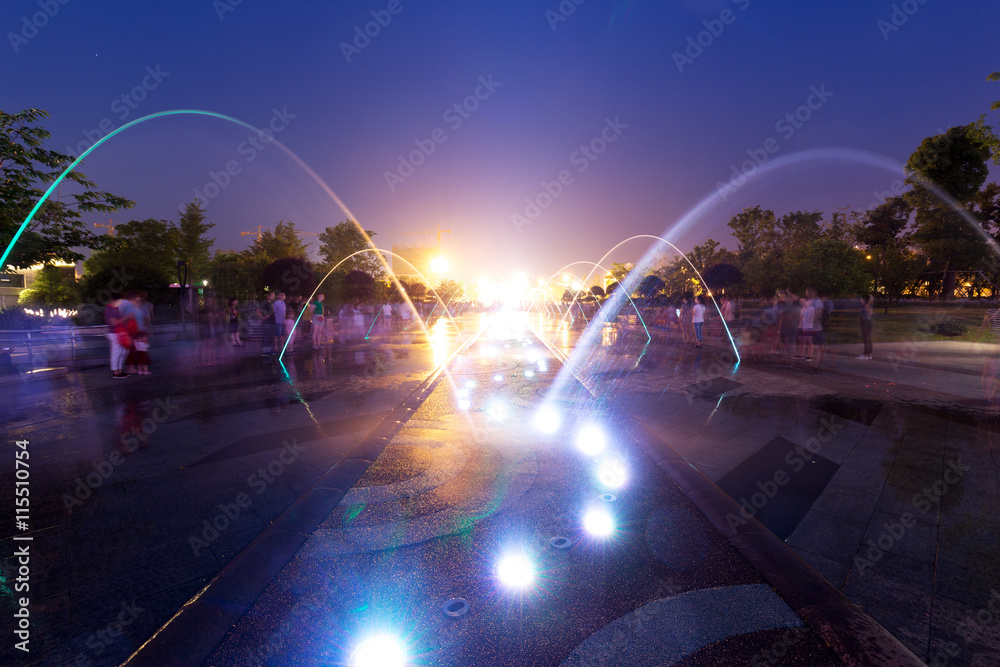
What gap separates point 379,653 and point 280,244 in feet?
214

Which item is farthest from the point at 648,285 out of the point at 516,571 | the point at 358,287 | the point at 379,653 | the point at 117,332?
the point at 379,653

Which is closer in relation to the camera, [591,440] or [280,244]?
[591,440]

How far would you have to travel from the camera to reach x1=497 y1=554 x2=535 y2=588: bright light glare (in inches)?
118

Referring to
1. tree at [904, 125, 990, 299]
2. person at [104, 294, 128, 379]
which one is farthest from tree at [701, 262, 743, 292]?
person at [104, 294, 128, 379]

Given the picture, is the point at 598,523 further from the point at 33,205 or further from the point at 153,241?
the point at 153,241

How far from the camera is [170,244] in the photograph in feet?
160

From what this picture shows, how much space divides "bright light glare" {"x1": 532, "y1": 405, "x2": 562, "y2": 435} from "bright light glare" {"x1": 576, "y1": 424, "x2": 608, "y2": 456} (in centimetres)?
42

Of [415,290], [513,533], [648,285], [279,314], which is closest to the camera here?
[513,533]

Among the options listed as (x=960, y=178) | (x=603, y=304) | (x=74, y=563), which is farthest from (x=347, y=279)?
(x=960, y=178)

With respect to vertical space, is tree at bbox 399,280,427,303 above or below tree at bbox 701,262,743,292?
above

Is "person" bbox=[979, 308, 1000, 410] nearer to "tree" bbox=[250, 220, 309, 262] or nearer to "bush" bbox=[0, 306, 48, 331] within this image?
"bush" bbox=[0, 306, 48, 331]

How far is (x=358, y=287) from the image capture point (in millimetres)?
43312

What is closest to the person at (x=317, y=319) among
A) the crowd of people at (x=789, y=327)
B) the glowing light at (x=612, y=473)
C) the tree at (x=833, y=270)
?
the glowing light at (x=612, y=473)

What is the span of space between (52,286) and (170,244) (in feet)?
49.3
